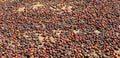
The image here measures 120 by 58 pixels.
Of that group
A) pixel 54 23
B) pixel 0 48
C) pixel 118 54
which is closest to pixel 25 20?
pixel 54 23

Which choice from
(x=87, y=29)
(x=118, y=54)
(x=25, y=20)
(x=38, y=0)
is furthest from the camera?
(x=38, y=0)

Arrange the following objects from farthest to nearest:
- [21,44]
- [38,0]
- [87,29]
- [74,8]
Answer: [38,0], [74,8], [87,29], [21,44]

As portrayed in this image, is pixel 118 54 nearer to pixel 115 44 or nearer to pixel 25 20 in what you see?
pixel 115 44

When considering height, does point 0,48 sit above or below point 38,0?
below

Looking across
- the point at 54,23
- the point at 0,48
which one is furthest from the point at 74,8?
the point at 0,48

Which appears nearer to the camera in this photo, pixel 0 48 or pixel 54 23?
pixel 0 48

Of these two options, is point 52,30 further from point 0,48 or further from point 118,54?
point 118,54
